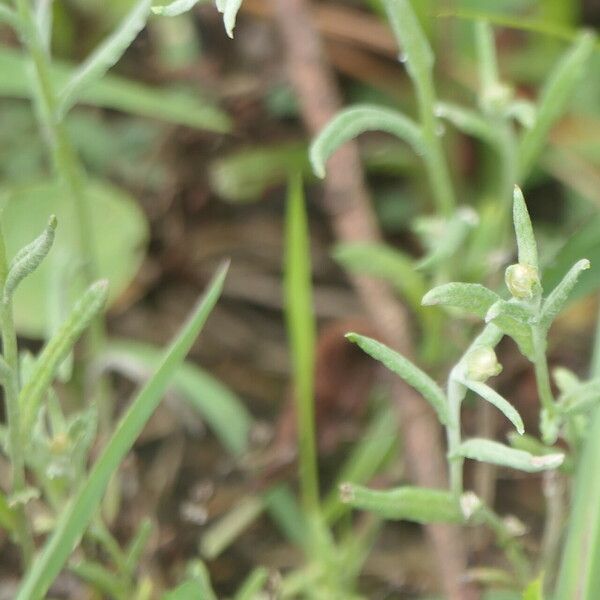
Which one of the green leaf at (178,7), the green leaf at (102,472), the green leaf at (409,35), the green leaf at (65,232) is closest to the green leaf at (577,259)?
the green leaf at (409,35)

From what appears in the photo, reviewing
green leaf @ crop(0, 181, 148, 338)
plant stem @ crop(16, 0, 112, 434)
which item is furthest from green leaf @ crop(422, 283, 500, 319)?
green leaf @ crop(0, 181, 148, 338)

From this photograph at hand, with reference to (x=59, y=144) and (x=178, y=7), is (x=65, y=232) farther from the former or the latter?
(x=178, y=7)

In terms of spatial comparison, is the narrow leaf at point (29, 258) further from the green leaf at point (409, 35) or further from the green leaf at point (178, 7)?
the green leaf at point (409, 35)

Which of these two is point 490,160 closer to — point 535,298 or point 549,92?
A: point 549,92

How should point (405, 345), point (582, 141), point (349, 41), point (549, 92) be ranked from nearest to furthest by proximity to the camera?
point (549, 92) < point (405, 345) < point (582, 141) < point (349, 41)

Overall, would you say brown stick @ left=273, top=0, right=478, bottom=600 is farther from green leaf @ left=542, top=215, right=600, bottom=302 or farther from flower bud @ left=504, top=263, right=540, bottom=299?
flower bud @ left=504, top=263, right=540, bottom=299

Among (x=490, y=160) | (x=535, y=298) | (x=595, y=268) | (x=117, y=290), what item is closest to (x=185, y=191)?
(x=117, y=290)
